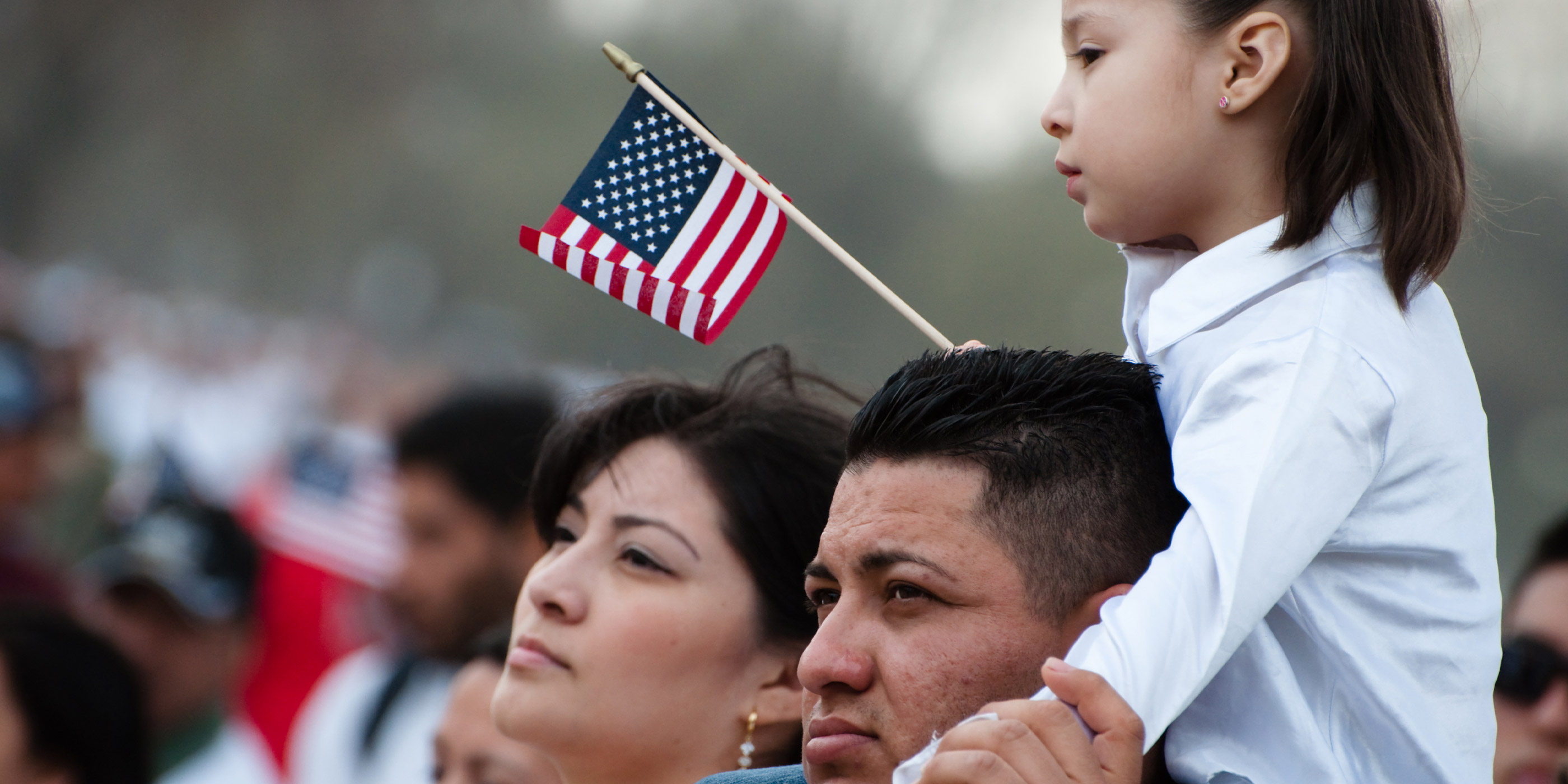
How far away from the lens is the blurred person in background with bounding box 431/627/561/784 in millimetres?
3738

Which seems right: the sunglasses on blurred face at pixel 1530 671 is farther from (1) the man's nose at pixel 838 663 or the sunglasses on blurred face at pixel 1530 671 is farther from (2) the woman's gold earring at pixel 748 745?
(1) the man's nose at pixel 838 663

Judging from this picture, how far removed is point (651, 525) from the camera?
3.02 m

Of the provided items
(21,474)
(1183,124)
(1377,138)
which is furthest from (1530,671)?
(21,474)

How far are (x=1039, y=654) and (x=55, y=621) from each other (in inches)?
125

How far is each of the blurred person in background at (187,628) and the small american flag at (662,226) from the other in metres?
3.39

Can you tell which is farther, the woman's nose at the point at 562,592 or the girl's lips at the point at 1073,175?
the woman's nose at the point at 562,592

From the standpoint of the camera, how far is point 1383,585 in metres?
1.89

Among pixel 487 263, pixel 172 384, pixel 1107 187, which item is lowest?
pixel 172 384

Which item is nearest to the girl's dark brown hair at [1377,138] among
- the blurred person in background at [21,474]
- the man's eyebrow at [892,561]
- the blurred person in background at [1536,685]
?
the man's eyebrow at [892,561]

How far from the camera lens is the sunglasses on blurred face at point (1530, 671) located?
3471 mm

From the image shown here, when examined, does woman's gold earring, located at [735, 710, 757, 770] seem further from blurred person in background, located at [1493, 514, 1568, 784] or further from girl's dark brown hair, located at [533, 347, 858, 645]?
blurred person in background, located at [1493, 514, 1568, 784]

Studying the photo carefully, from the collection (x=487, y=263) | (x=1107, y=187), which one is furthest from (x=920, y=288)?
(x=1107, y=187)

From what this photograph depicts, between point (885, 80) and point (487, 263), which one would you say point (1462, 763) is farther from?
point (487, 263)

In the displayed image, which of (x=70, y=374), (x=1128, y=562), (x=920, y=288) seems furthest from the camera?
(x=920, y=288)
